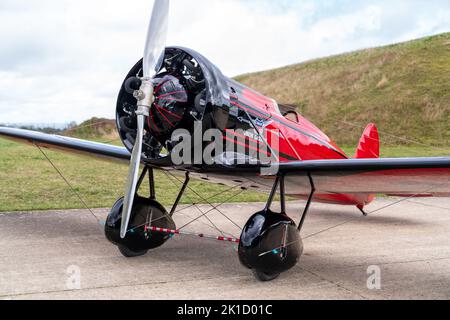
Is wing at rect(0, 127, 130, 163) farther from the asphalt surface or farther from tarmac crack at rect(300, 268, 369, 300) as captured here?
tarmac crack at rect(300, 268, 369, 300)

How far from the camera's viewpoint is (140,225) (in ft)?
19.7

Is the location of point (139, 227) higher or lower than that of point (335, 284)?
higher

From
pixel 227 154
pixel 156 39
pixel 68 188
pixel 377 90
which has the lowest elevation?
pixel 68 188

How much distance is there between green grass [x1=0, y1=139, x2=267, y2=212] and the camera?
10.0 m

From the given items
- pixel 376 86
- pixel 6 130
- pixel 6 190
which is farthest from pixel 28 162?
pixel 376 86

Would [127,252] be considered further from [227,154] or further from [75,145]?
[75,145]

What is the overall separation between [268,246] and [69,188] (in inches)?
308

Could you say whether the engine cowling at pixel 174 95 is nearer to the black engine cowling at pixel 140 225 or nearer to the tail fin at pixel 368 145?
the black engine cowling at pixel 140 225

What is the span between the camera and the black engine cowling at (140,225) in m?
5.85

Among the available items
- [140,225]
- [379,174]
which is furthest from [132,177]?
[379,174]

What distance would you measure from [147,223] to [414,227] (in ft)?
15.5

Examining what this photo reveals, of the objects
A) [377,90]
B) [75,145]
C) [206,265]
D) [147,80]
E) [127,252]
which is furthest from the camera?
[377,90]

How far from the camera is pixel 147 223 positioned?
6051 mm
